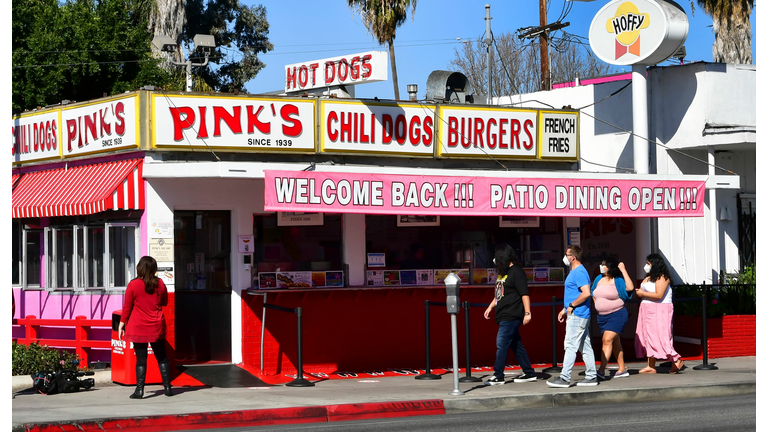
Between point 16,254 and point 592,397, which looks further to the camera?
point 16,254

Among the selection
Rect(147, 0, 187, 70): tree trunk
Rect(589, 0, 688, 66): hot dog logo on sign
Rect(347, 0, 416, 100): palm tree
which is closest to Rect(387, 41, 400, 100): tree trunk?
Rect(347, 0, 416, 100): palm tree

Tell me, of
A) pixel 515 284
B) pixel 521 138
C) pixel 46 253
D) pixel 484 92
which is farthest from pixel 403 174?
pixel 484 92

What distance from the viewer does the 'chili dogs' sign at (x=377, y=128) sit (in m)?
15.3

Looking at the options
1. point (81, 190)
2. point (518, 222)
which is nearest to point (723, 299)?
point (518, 222)

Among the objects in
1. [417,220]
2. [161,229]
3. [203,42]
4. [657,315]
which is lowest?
[657,315]

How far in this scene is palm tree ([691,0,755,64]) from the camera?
1206 inches

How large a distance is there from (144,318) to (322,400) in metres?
2.59

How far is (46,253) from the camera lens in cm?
1623

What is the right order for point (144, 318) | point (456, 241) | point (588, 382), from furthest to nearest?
point (456, 241)
point (588, 382)
point (144, 318)

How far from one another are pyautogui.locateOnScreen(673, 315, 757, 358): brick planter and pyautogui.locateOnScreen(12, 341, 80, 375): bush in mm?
10612

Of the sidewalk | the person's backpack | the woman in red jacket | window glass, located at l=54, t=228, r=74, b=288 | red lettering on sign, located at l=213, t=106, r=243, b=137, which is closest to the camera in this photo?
the sidewalk

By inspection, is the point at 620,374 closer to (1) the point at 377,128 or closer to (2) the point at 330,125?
(1) the point at 377,128

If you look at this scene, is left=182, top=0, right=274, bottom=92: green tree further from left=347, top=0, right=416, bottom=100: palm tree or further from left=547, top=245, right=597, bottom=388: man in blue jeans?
left=547, top=245, right=597, bottom=388: man in blue jeans

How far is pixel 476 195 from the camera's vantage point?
14680mm
